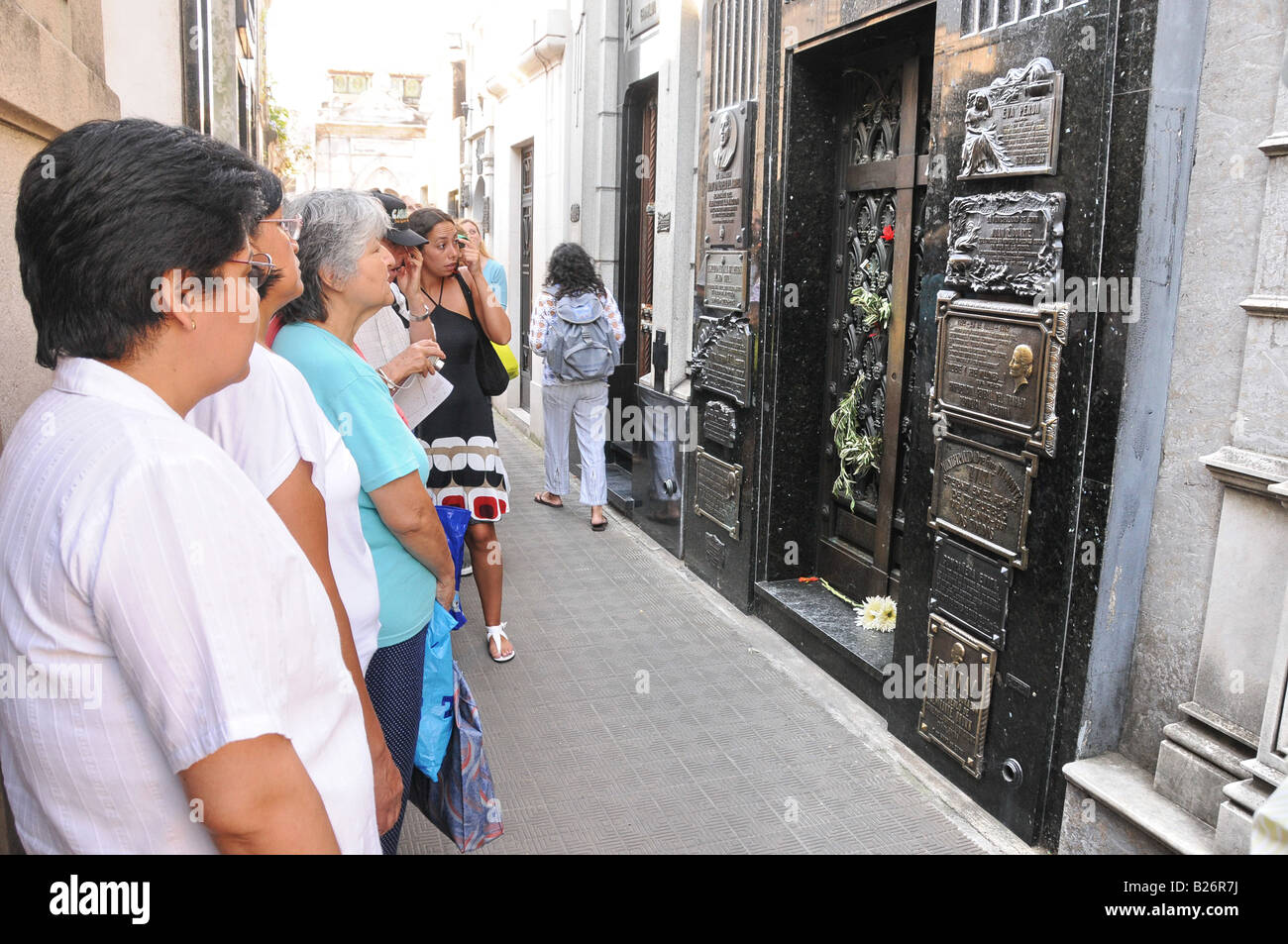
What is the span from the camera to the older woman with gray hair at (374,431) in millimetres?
2484

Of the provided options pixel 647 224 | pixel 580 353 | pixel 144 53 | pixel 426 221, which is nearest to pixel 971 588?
pixel 426 221

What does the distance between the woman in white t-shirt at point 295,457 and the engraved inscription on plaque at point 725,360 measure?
3643mm

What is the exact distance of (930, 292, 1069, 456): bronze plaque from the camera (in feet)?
10.5

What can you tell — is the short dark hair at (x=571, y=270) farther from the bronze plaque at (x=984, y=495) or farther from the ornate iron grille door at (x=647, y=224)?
the bronze plaque at (x=984, y=495)

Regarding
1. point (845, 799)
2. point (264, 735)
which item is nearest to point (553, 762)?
point (845, 799)

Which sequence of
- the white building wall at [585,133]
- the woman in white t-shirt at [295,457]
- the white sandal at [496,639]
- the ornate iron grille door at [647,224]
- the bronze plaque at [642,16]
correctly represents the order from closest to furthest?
the woman in white t-shirt at [295,457]
the white sandal at [496,639]
the white building wall at [585,133]
the bronze plaque at [642,16]
the ornate iron grille door at [647,224]

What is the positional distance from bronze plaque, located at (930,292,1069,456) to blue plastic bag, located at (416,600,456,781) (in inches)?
81.8

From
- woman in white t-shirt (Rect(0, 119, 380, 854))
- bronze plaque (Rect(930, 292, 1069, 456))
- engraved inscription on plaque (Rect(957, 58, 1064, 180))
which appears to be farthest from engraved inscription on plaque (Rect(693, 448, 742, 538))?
woman in white t-shirt (Rect(0, 119, 380, 854))

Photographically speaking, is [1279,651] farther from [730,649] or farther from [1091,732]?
[730,649]

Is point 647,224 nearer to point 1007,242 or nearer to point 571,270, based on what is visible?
point 571,270

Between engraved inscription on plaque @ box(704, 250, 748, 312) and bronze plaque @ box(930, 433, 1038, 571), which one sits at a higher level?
engraved inscription on plaque @ box(704, 250, 748, 312)

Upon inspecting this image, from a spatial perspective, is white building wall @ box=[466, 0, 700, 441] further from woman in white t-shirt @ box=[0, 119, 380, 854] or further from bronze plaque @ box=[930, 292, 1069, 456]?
woman in white t-shirt @ box=[0, 119, 380, 854]

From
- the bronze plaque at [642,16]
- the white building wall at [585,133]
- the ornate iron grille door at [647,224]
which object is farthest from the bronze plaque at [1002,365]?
the bronze plaque at [642,16]

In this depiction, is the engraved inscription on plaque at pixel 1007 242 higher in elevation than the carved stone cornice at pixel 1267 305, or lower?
higher
